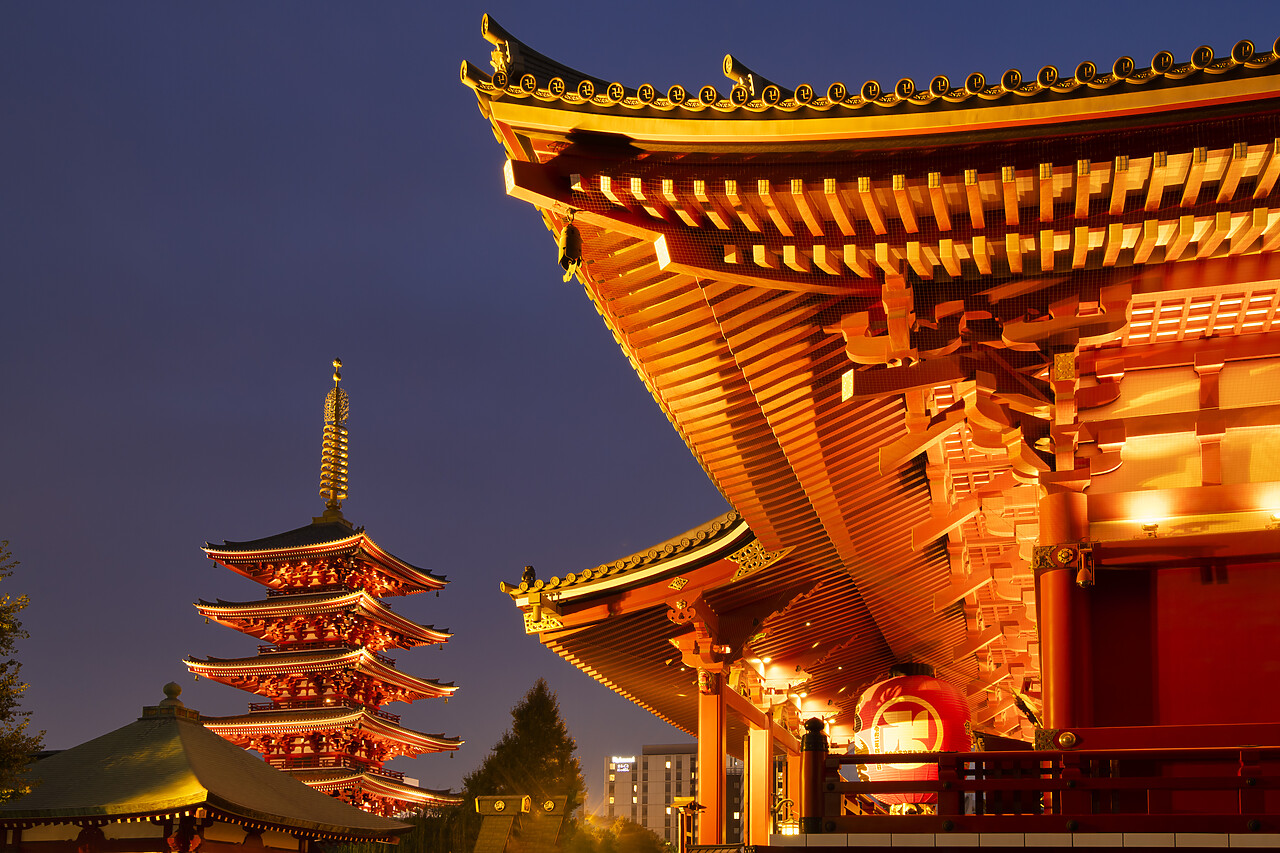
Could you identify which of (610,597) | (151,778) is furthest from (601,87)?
(151,778)

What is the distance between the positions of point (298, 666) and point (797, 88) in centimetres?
3576

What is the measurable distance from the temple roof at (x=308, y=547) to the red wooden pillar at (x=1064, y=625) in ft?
114

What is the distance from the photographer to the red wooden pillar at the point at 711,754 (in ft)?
49.7

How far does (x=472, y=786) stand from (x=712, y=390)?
32617 mm

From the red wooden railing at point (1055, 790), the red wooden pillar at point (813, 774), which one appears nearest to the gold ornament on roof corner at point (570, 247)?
the red wooden pillar at point (813, 774)

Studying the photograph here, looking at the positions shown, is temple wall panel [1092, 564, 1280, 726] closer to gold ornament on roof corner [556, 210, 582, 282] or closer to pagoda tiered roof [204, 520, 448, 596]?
gold ornament on roof corner [556, 210, 582, 282]

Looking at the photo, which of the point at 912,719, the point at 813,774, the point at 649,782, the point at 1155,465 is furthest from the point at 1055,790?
the point at 649,782

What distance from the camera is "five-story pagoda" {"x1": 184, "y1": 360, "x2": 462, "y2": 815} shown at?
38.6m

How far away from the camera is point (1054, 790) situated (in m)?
6.27

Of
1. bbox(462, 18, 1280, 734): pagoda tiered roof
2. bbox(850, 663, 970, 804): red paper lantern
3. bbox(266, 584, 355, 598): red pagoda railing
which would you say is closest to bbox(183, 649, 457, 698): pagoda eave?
bbox(266, 584, 355, 598): red pagoda railing

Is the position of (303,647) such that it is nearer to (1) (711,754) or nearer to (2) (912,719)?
(1) (711,754)

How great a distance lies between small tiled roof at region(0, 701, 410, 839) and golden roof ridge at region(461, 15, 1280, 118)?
51.5ft

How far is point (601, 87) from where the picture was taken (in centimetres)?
702

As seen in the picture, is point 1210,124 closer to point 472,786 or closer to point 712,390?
point 712,390
